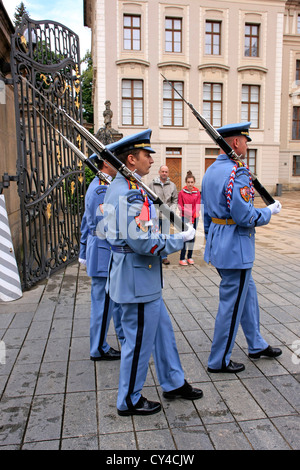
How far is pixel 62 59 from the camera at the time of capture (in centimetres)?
684

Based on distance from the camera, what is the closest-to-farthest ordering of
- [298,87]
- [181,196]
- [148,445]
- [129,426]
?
1. [148,445]
2. [129,426]
3. [181,196]
4. [298,87]

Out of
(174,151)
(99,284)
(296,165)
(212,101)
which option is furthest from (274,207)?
(296,165)

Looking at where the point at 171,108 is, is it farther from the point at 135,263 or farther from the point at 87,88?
the point at 135,263

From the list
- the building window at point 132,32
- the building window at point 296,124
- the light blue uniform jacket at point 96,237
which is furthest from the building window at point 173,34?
the light blue uniform jacket at point 96,237

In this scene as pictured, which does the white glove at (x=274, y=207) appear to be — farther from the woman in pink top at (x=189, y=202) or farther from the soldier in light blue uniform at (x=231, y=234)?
the woman in pink top at (x=189, y=202)

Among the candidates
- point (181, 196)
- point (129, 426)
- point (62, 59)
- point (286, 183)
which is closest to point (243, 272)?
point (129, 426)

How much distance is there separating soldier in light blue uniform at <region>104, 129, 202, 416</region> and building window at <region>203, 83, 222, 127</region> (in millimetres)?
23509

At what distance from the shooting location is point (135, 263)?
2.57 meters

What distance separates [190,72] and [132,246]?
79.2 feet

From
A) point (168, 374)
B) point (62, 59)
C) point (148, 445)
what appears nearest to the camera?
point (148, 445)

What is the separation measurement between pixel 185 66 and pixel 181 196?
62.8ft

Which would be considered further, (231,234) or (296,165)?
(296,165)

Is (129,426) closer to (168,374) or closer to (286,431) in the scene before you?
(168,374)

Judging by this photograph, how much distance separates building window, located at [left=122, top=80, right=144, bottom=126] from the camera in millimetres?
23812
